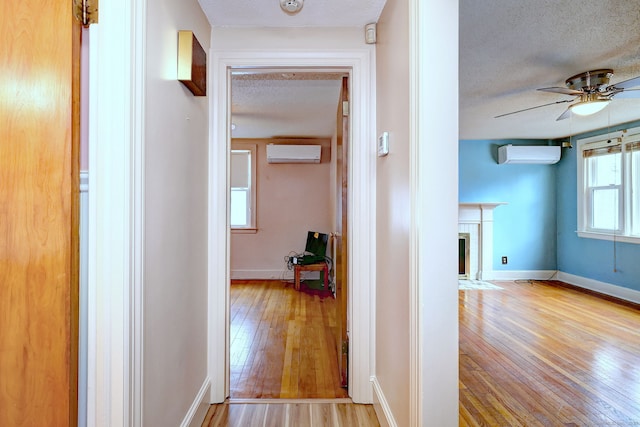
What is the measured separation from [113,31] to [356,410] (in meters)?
2.11

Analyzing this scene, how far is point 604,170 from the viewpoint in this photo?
494cm

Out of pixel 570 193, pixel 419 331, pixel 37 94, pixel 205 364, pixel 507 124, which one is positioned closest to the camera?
pixel 37 94

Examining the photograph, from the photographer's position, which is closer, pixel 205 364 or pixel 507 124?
pixel 205 364

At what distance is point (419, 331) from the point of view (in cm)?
124

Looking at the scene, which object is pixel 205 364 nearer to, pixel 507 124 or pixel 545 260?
pixel 507 124

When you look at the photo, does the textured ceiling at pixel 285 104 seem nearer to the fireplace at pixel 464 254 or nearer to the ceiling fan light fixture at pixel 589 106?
the ceiling fan light fixture at pixel 589 106

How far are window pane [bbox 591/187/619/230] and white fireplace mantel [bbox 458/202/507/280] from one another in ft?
3.81

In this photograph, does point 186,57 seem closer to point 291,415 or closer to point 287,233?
point 291,415

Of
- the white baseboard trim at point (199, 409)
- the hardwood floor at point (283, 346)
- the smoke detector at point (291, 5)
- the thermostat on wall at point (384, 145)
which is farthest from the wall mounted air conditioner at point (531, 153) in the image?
the white baseboard trim at point (199, 409)

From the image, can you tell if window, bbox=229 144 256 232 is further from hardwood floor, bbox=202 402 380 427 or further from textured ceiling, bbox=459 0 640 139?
hardwood floor, bbox=202 402 380 427

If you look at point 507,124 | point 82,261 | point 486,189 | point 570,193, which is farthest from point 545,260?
point 82,261

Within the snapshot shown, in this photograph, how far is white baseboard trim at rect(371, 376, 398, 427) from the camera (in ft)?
5.48

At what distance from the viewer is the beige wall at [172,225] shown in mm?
1256

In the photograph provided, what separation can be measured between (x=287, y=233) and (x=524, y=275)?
3.94 meters
